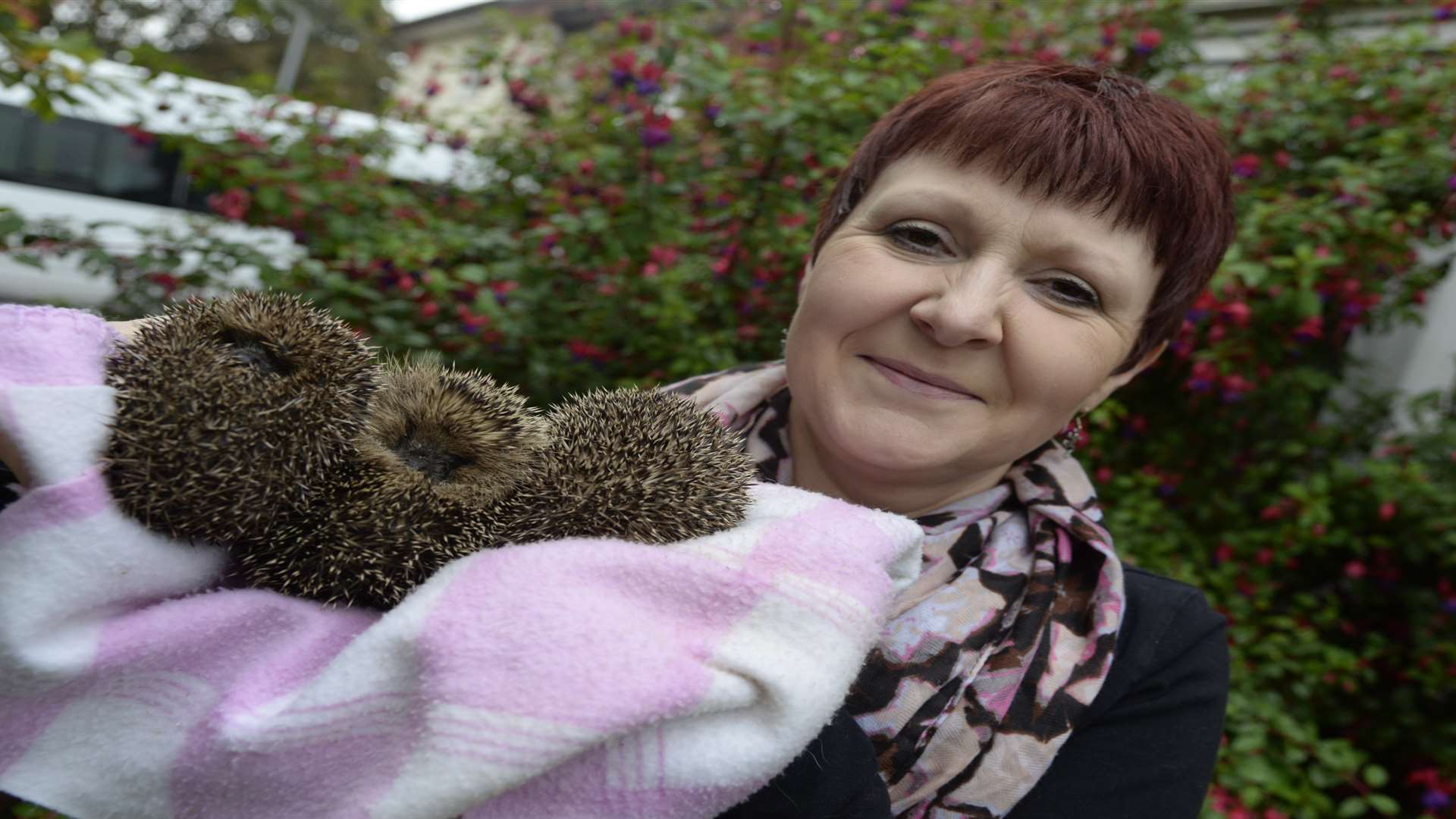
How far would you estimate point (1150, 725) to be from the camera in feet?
5.11

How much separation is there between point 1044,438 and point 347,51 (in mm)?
28000

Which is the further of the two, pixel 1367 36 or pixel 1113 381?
pixel 1367 36

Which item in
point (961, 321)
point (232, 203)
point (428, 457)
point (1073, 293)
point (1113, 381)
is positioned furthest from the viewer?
point (232, 203)

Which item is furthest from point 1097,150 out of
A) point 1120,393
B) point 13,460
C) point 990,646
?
point 1120,393

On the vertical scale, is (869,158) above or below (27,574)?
above

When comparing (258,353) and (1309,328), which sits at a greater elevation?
(258,353)

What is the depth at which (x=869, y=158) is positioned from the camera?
1721 mm

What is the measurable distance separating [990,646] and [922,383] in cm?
44

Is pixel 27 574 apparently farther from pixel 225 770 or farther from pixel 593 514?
pixel 593 514

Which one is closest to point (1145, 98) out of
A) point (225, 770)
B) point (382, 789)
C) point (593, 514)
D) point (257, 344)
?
point (593, 514)

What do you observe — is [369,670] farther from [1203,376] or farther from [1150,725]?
[1203,376]

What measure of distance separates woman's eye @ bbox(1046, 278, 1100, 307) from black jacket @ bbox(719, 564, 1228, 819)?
579 millimetres

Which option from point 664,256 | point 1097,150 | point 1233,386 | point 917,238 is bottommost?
point 1233,386

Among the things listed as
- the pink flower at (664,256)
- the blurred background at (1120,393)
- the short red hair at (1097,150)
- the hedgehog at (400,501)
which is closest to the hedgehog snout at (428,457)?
the hedgehog at (400,501)
